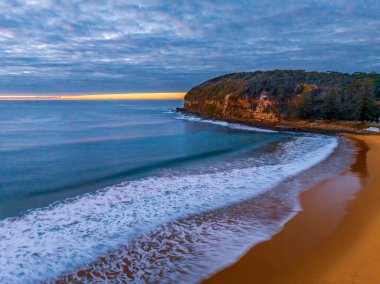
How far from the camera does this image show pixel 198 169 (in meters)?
16.8

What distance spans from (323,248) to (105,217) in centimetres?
621

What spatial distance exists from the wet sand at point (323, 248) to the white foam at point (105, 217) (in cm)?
276

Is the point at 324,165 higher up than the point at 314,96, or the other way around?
the point at 314,96

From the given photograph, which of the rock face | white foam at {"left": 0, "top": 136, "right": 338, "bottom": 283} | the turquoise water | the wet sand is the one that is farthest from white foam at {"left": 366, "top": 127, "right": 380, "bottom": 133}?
the wet sand

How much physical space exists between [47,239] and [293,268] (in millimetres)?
6040

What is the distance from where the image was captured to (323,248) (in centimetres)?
700

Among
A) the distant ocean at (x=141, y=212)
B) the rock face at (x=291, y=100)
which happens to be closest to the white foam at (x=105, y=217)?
the distant ocean at (x=141, y=212)

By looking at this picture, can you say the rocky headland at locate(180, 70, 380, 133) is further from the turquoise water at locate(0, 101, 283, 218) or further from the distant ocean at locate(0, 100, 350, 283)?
the distant ocean at locate(0, 100, 350, 283)

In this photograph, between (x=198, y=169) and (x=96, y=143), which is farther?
(x=96, y=143)

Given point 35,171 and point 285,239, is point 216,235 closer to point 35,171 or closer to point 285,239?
point 285,239

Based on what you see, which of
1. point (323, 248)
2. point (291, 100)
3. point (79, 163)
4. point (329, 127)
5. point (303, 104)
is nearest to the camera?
point (323, 248)

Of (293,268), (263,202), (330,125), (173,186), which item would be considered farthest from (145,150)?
(330,125)

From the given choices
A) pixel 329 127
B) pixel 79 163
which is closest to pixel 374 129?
pixel 329 127

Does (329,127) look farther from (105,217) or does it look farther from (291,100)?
(105,217)
